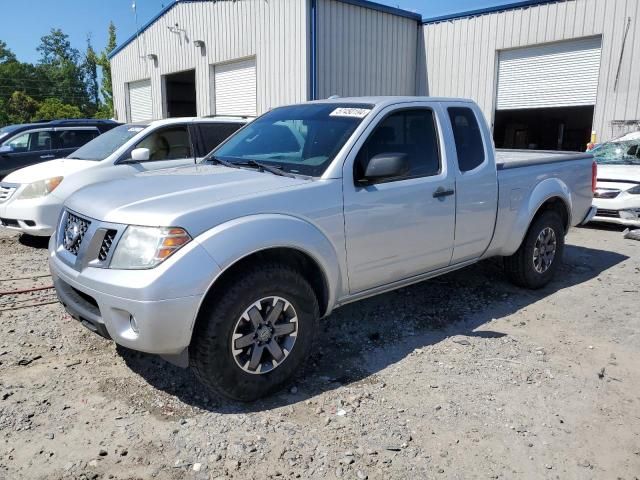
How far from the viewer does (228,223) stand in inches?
121

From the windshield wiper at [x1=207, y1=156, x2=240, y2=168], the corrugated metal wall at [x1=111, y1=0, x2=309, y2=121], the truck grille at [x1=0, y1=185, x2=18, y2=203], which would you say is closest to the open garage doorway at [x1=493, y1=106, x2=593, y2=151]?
the corrugated metal wall at [x1=111, y1=0, x2=309, y2=121]

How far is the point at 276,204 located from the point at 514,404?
1.94m

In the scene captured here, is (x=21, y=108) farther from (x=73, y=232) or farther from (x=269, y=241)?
(x=269, y=241)

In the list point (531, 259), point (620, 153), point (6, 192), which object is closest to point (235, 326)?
point (531, 259)

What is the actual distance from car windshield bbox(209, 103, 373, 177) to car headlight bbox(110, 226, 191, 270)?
43.6 inches

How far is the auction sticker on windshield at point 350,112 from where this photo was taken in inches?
156

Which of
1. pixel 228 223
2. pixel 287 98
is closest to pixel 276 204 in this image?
pixel 228 223

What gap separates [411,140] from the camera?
4.24m

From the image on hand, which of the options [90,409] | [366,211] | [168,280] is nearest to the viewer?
[168,280]

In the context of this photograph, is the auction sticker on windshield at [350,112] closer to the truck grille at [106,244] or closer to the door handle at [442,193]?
the door handle at [442,193]

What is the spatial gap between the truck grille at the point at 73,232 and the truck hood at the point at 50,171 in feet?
12.4

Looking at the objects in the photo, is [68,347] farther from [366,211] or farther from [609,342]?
[609,342]

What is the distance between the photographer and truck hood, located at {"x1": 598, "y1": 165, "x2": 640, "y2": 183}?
874 cm

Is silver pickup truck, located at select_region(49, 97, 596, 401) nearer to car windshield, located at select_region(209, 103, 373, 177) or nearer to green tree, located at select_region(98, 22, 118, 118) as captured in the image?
car windshield, located at select_region(209, 103, 373, 177)
